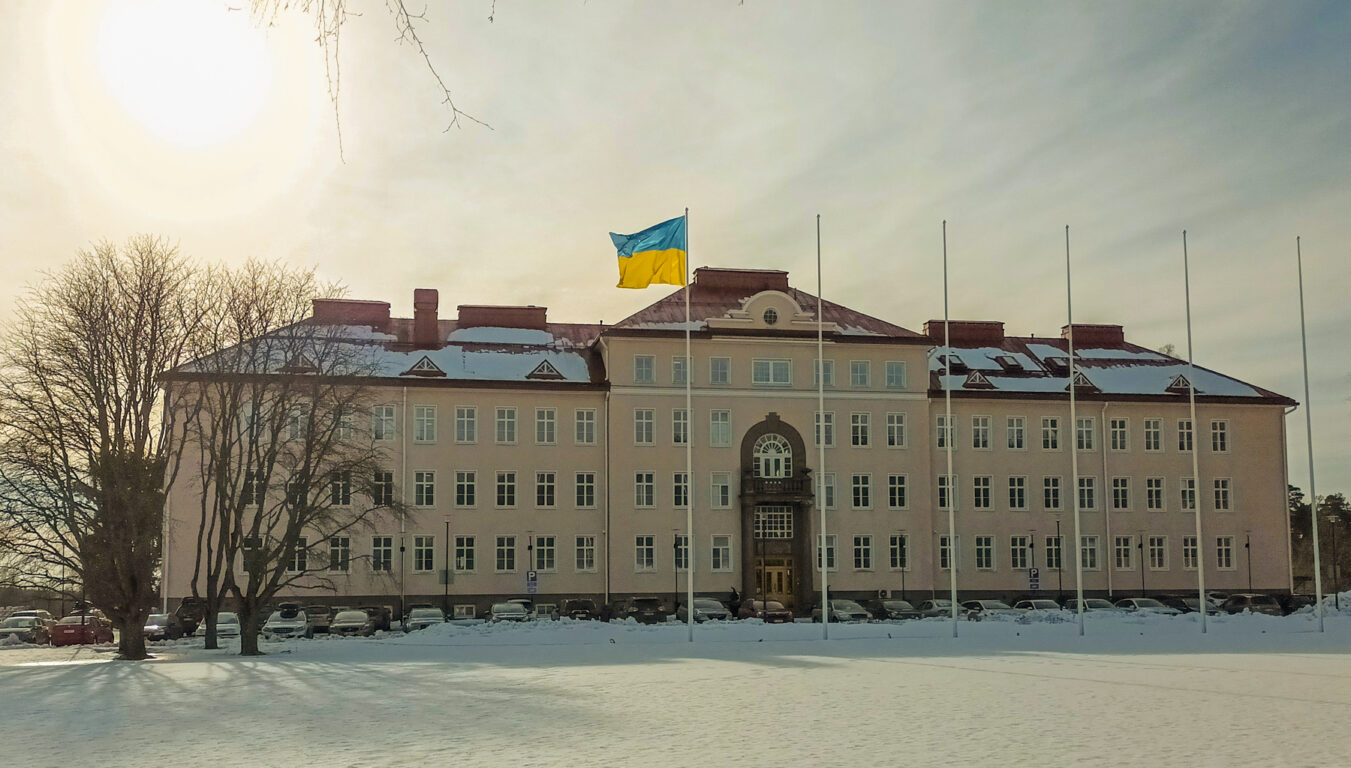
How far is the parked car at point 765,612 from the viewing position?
60.0 m

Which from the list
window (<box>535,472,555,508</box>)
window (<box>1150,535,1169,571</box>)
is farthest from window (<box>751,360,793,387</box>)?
window (<box>1150,535,1169,571</box>)

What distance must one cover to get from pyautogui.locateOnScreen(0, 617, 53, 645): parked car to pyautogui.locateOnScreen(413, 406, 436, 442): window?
1992cm

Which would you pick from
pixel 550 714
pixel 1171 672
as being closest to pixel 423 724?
pixel 550 714

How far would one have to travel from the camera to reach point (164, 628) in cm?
5597

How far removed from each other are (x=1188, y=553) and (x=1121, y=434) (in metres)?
7.70

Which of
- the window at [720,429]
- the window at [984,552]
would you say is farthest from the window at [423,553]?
the window at [984,552]

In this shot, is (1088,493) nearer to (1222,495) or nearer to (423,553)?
(1222,495)

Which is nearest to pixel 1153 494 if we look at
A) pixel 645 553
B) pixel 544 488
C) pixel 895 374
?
pixel 895 374

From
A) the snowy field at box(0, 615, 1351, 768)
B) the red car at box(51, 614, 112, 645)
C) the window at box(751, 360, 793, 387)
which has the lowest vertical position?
the red car at box(51, 614, 112, 645)

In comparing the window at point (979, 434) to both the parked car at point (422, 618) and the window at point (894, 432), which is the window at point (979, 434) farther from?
the parked car at point (422, 618)

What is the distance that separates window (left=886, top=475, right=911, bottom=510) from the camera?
72062mm

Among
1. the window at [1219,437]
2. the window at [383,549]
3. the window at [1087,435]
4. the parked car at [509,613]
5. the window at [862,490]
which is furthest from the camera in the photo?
the window at [1219,437]

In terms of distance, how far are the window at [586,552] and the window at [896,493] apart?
16374mm

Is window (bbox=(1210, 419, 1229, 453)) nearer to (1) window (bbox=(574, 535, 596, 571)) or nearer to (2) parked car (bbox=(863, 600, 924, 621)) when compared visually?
(2) parked car (bbox=(863, 600, 924, 621))
